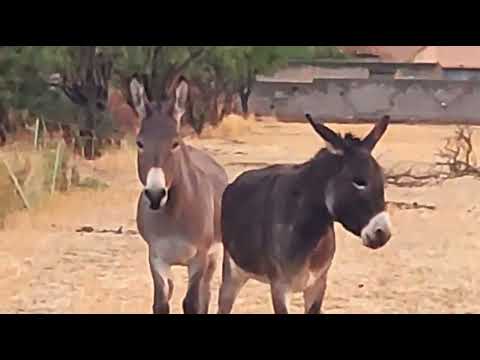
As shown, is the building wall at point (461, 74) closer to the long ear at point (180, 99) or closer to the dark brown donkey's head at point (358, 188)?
the dark brown donkey's head at point (358, 188)

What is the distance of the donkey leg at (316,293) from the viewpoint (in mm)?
4879

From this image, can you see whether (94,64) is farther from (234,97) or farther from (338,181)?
(338,181)

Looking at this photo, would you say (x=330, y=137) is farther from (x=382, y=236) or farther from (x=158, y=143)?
(x=158, y=143)

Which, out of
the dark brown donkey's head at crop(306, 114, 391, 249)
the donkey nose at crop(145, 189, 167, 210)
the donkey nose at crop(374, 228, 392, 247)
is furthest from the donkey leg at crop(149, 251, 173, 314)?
the donkey nose at crop(374, 228, 392, 247)

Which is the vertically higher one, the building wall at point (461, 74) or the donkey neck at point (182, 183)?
the building wall at point (461, 74)

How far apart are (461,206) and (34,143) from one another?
4.24 feet

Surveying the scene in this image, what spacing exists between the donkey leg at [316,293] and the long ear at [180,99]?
2.06 feet

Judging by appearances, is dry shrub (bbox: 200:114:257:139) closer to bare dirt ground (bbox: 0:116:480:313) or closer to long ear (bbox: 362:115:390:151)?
bare dirt ground (bbox: 0:116:480:313)

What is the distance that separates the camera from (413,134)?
4863 mm

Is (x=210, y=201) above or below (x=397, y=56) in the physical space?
below

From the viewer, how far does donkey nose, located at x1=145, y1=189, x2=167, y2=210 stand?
191 inches

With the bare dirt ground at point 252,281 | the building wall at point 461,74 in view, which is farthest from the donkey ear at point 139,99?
the building wall at point 461,74

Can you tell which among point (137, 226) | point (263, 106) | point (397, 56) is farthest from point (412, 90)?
point (137, 226)

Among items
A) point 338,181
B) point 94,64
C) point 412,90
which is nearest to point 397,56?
point 412,90
